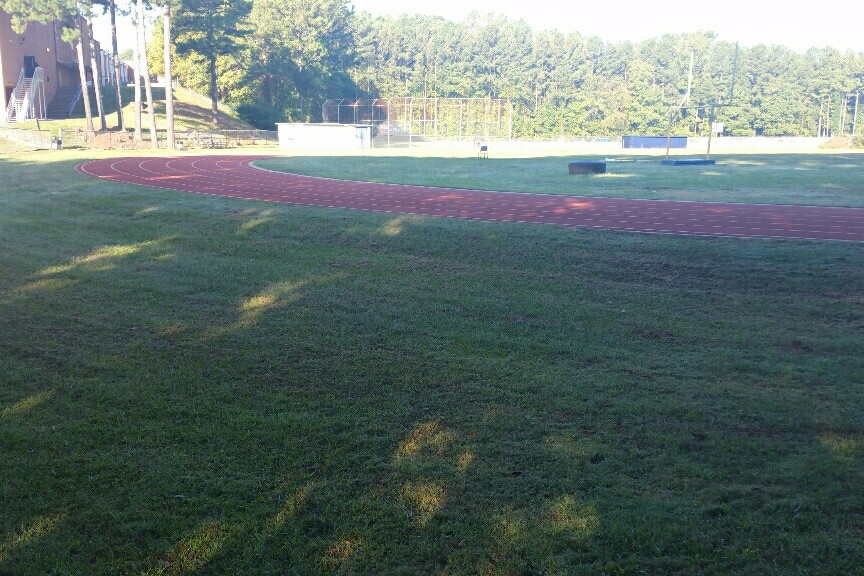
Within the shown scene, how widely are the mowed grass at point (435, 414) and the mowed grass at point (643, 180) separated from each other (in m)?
10.1

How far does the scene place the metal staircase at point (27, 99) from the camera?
61688 millimetres

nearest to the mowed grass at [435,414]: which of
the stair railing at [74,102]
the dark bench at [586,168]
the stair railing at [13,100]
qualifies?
the dark bench at [586,168]

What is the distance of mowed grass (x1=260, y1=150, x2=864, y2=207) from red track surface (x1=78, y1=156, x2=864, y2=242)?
6.00ft

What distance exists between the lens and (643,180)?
94.9 ft

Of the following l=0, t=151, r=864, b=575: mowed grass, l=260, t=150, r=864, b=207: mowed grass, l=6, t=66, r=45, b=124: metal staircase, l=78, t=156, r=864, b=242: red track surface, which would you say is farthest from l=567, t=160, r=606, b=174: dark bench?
l=6, t=66, r=45, b=124: metal staircase

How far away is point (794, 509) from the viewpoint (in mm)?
5344

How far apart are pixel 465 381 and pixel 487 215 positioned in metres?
10.7

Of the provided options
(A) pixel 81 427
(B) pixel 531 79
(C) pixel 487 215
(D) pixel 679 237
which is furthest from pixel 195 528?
(B) pixel 531 79

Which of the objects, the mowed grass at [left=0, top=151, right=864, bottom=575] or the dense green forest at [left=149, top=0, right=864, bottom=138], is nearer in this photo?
the mowed grass at [left=0, top=151, right=864, bottom=575]

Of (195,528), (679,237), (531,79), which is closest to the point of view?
(195,528)

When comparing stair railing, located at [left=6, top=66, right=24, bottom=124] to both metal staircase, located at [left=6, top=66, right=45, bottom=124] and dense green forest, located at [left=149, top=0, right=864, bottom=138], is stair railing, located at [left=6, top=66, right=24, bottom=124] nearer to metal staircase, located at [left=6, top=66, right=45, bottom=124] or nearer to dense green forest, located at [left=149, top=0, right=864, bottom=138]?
metal staircase, located at [left=6, top=66, right=45, bottom=124]

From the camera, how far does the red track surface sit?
16.6 metres

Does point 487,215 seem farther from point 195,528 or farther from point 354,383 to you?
point 195,528

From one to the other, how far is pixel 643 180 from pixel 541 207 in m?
10.4
